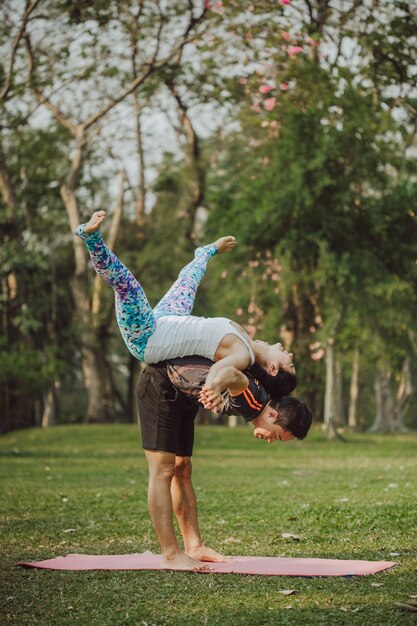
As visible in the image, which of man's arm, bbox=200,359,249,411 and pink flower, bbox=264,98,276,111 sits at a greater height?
pink flower, bbox=264,98,276,111

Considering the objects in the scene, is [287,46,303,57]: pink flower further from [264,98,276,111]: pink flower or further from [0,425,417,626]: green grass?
[0,425,417,626]: green grass

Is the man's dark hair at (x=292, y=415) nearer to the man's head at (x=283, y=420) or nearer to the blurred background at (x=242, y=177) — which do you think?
the man's head at (x=283, y=420)

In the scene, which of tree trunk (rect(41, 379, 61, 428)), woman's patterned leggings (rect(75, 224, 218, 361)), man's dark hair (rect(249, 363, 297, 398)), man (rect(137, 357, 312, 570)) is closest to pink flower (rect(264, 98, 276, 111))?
woman's patterned leggings (rect(75, 224, 218, 361))

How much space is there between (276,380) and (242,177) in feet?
62.4

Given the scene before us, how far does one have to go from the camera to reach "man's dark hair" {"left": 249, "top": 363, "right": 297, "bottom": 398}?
21.0 ft

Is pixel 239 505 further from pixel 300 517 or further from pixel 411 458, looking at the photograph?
pixel 411 458

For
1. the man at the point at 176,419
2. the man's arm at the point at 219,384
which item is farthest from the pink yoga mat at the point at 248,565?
the man's arm at the point at 219,384

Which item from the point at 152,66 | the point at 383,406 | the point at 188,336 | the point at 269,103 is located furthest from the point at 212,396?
the point at 383,406

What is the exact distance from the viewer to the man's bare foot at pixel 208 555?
6492 millimetres

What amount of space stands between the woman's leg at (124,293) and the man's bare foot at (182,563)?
4.16 feet

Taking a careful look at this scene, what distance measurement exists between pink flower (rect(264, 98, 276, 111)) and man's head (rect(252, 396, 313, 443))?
50.4ft

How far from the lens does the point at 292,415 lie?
6305 mm

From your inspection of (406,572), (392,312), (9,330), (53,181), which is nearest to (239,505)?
(406,572)

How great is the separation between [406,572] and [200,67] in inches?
934
